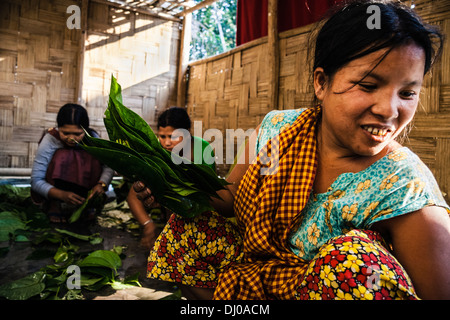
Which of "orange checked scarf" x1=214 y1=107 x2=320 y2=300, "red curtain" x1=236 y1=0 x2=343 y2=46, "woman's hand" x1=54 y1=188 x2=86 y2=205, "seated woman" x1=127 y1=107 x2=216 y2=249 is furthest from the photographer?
"red curtain" x1=236 y1=0 x2=343 y2=46

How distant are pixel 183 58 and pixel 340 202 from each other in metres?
4.09

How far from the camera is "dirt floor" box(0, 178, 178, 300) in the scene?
140 centimetres

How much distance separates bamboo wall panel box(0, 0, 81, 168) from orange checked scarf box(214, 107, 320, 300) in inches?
143

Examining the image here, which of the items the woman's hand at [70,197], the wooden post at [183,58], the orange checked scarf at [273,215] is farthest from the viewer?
the wooden post at [183,58]

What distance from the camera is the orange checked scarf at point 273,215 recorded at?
0.96 m

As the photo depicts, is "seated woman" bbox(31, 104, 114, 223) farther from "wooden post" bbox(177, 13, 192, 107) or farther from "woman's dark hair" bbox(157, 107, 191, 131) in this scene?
"wooden post" bbox(177, 13, 192, 107)

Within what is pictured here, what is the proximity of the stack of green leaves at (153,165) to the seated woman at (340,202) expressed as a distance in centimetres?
10

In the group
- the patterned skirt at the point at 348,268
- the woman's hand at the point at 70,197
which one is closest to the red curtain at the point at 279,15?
the patterned skirt at the point at 348,268

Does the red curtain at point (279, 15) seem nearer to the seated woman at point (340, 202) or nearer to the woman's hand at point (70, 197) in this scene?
the seated woman at point (340, 202)

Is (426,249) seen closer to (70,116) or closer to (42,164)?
(70,116)

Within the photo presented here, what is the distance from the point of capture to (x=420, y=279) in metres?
0.76

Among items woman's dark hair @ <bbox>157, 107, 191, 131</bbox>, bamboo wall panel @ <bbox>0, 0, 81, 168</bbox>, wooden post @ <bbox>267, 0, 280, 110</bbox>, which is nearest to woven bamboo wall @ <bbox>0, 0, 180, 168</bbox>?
bamboo wall panel @ <bbox>0, 0, 81, 168</bbox>

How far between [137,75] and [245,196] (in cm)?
375

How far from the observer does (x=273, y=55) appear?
289 cm
